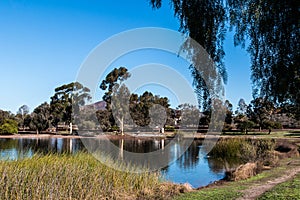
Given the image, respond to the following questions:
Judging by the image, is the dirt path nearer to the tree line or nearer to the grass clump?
the grass clump

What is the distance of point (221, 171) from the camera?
13844 millimetres

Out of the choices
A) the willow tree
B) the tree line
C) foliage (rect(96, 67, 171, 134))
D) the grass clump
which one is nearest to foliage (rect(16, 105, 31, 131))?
the tree line

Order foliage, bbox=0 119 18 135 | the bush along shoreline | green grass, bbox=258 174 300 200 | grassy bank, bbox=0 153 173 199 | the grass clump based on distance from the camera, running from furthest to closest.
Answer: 1. foliage, bbox=0 119 18 135
2. the grass clump
3. the bush along shoreline
4. green grass, bbox=258 174 300 200
5. grassy bank, bbox=0 153 173 199

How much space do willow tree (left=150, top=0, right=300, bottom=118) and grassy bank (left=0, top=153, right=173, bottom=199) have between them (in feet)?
14.2

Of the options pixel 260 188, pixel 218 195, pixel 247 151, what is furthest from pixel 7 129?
pixel 260 188

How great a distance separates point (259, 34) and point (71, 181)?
4998mm

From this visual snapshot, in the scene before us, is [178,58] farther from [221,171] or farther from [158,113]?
[158,113]

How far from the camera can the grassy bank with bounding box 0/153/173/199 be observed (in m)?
5.87

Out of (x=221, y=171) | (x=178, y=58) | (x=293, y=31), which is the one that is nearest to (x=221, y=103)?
(x=178, y=58)

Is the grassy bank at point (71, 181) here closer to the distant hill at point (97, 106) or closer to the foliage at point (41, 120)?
the distant hill at point (97, 106)

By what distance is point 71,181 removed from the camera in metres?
6.54

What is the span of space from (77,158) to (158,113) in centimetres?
3994

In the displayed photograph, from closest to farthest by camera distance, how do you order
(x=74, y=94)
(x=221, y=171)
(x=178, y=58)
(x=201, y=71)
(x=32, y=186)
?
(x=201, y=71) < (x=178, y=58) < (x=32, y=186) < (x=221, y=171) < (x=74, y=94)

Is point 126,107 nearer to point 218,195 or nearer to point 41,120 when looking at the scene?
point 41,120
